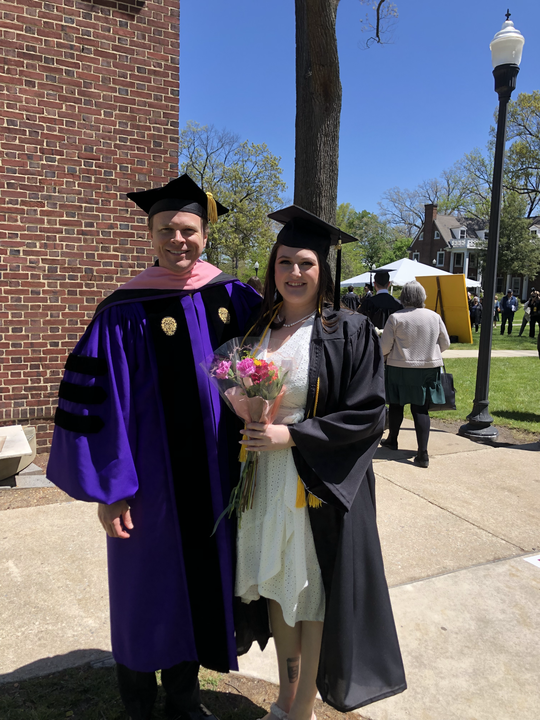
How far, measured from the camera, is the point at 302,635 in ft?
6.81

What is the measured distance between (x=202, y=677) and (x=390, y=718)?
856 mm

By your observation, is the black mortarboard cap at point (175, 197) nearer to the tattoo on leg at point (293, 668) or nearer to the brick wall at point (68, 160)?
the tattoo on leg at point (293, 668)

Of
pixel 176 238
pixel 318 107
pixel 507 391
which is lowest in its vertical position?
pixel 507 391

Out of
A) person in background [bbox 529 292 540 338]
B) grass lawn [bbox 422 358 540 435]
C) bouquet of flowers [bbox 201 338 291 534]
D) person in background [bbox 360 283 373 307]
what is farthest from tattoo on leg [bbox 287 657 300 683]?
person in background [bbox 529 292 540 338]

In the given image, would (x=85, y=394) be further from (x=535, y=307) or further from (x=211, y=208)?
(x=535, y=307)

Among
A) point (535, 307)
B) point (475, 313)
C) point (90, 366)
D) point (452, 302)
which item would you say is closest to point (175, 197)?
point (90, 366)

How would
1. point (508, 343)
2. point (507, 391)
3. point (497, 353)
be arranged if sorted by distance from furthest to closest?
point (508, 343) → point (497, 353) → point (507, 391)

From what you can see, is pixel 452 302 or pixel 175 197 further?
pixel 452 302

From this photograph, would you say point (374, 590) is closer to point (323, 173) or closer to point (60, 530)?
point (60, 530)

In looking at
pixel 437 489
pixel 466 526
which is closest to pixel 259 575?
pixel 466 526

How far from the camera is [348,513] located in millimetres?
1950

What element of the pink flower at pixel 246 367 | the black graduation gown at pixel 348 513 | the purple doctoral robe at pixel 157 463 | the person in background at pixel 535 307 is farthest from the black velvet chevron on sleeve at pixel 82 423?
the person in background at pixel 535 307

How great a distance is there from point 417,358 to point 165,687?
4099mm

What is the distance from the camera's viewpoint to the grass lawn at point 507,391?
25.6 ft
